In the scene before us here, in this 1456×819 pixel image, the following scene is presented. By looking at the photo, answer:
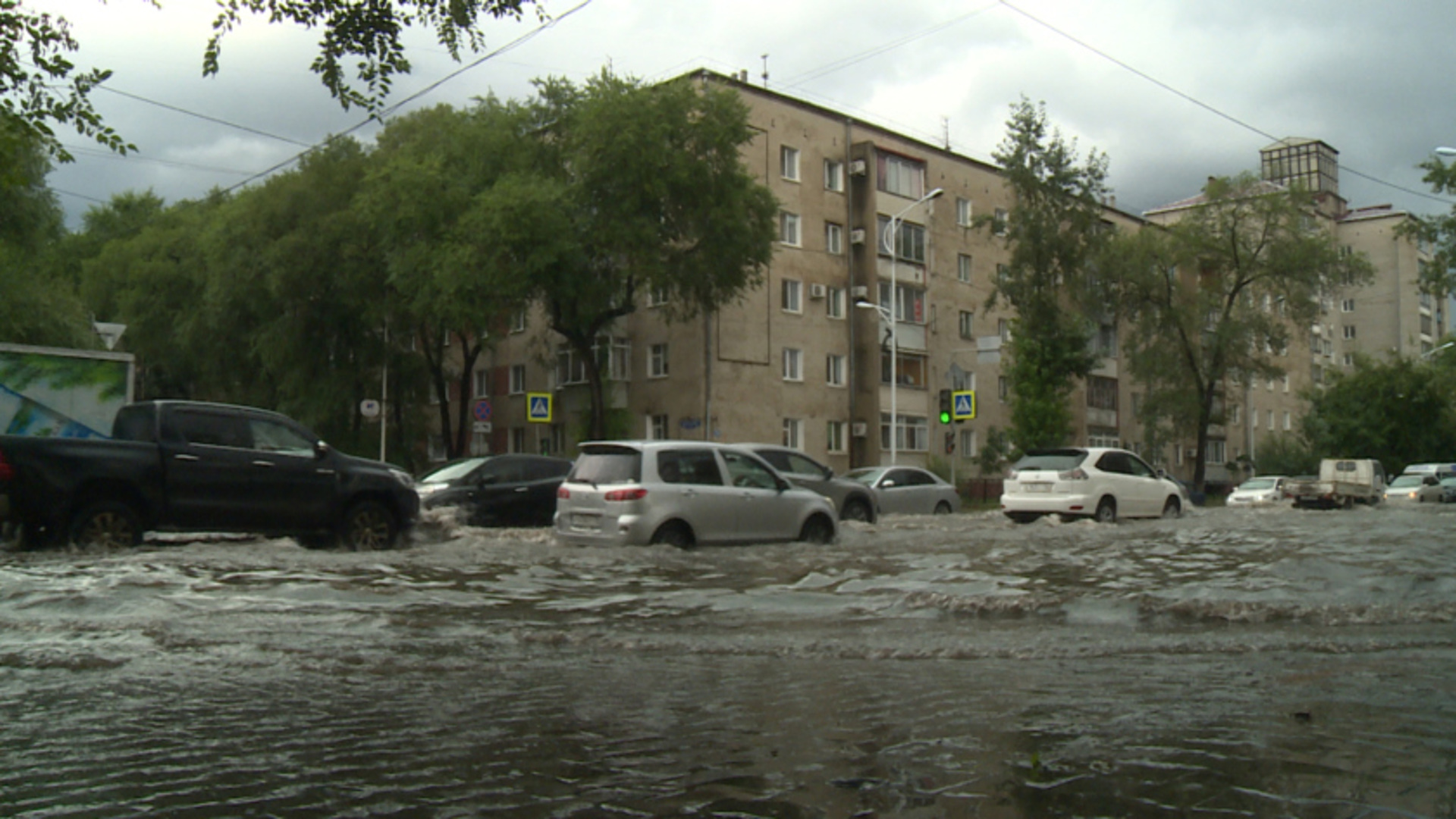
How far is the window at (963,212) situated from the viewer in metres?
58.0

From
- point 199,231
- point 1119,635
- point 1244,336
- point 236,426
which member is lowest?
point 1119,635

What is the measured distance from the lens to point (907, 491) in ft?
95.4

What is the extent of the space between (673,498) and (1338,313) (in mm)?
104449

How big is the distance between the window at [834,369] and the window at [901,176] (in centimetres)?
741

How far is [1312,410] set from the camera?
8631cm

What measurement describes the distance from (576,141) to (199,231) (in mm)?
18699

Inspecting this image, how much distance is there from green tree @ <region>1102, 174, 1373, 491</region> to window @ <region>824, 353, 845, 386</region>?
1412 centimetres

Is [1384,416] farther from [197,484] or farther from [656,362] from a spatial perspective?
[197,484]

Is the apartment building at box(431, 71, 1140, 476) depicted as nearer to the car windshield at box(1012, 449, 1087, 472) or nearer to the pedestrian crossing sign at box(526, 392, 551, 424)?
the pedestrian crossing sign at box(526, 392, 551, 424)

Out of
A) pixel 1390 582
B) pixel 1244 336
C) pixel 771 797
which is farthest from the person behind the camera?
pixel 1244 336

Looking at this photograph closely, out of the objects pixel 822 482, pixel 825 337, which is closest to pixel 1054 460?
pixel 822 482

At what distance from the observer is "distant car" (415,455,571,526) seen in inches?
827

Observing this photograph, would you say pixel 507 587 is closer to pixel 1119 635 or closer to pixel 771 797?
pixel 1119 635

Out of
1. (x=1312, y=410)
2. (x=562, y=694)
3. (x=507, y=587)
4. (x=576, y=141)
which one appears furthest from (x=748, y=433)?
(x=1312, y=410)
